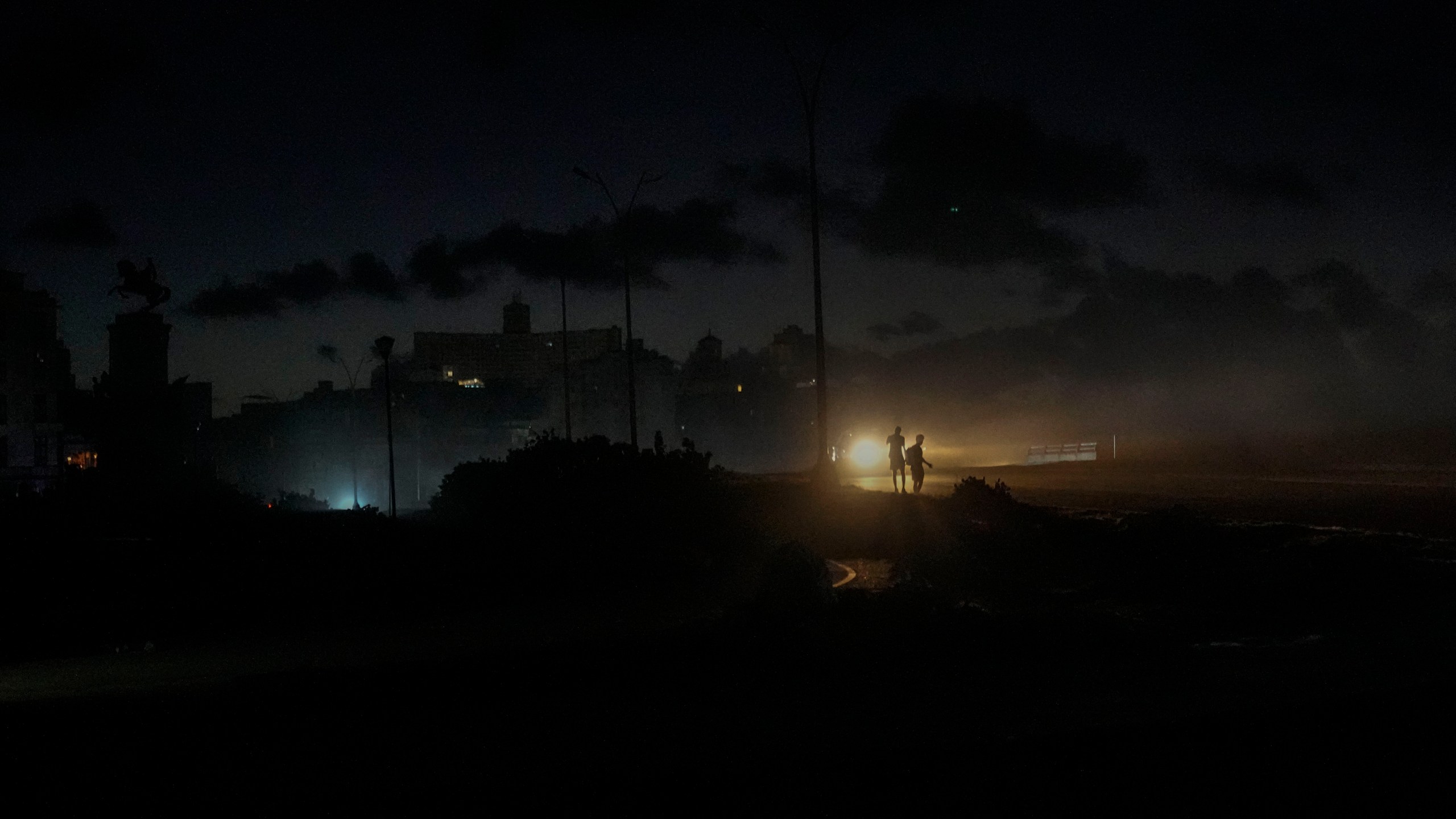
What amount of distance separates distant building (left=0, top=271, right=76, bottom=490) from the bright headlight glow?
41426 millimetres

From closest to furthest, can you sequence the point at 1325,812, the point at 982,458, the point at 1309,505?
the point at 1325,812 < the point at 1309,505 < the point at 982,458

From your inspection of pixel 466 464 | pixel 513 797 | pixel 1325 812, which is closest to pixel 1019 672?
pixel 1325 812

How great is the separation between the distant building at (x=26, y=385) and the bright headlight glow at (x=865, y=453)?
41426mm

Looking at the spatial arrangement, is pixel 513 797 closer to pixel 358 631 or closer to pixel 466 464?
pixel 358 631

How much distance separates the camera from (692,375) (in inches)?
4567

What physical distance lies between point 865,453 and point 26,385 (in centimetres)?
4623

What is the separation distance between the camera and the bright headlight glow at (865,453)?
50188 millimetres

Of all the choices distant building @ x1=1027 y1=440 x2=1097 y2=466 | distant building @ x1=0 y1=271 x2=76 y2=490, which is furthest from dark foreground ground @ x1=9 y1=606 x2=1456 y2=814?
distant building @ x1=0 y1=271 x2=76 y2=490

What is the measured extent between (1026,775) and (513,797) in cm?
276

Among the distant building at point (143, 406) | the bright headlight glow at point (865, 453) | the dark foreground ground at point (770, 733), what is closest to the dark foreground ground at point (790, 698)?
the dark foreground ground at point (770, 733)

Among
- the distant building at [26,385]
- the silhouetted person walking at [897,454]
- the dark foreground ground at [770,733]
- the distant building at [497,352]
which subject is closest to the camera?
the dark foreground ground at [770,733]

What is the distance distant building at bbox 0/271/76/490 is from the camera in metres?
62.1

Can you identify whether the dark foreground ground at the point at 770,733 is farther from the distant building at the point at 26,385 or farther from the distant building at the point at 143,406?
the distant building at the point at 26,385

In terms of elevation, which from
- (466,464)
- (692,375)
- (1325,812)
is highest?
(692,375)
